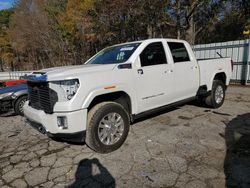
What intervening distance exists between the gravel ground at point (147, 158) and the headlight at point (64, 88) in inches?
43.0

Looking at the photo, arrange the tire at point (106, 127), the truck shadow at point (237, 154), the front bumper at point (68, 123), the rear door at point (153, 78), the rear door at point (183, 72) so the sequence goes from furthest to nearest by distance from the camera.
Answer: the rear door at point (183, 72), the rear door at point (153, 78), the tire at point (106, 127), the front bumper at point (68, 123), the truck shadow at point (237, 154)

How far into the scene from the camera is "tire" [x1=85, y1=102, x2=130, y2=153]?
10.5ft

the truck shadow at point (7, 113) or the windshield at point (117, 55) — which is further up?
the windshield at point (117, 55)

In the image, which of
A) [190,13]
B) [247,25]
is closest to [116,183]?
[190,13]

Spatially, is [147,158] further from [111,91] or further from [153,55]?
[153,55]

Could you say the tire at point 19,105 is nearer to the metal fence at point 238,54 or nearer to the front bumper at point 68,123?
the front bumper at point 68,123

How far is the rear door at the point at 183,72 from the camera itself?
459 centimetres

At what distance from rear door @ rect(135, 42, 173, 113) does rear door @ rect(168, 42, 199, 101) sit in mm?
262

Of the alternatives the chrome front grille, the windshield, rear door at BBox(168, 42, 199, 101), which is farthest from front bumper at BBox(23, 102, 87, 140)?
rear door at BBox(168, 42, 199, 101)

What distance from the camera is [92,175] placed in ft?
9.42

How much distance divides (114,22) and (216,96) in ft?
43.9

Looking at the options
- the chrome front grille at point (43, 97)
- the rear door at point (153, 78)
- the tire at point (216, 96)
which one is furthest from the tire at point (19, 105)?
the tire at point (216, 96)

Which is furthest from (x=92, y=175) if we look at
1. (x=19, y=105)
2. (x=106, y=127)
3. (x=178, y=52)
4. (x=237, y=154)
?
(x=19, y=105)

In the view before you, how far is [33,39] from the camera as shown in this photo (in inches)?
1031
